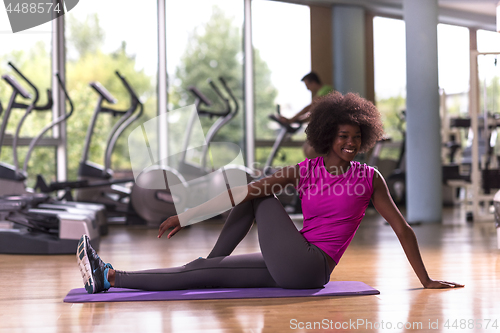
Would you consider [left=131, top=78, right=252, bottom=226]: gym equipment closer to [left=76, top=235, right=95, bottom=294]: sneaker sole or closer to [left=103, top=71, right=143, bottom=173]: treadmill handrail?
[left=103, top=71, right=143, bottom=173]: treadmill handrail

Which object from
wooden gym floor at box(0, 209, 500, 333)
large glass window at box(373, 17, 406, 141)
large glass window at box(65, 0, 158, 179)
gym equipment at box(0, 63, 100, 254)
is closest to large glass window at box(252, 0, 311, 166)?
large glass window at box(373, 17, 406, 141)

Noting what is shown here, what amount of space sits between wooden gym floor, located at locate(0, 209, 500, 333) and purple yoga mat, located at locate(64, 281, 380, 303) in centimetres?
4

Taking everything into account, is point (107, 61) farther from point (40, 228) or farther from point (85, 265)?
point (85, 265)

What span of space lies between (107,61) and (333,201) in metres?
5.00

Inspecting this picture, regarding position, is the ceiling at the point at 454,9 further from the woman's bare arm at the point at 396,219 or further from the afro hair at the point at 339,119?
the woman's bare arm at the point at 396,219

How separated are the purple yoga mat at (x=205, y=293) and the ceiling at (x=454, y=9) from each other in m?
5.72

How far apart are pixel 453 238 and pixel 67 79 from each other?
466cm

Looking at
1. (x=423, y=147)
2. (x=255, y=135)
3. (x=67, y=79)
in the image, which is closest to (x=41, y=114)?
(x=67, y=79)

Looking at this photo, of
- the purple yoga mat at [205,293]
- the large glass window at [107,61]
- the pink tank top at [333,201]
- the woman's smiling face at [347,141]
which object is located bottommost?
the purple yoga mat at [205,293]

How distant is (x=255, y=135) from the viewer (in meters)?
7.10

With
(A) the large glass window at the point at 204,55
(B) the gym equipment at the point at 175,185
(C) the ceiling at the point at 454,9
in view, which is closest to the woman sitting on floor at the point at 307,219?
(B) the gym equipment at the point at 175,185

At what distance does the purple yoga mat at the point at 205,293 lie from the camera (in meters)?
2.07

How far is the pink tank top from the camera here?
2.04 meters

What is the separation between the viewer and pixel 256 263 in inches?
84.5
